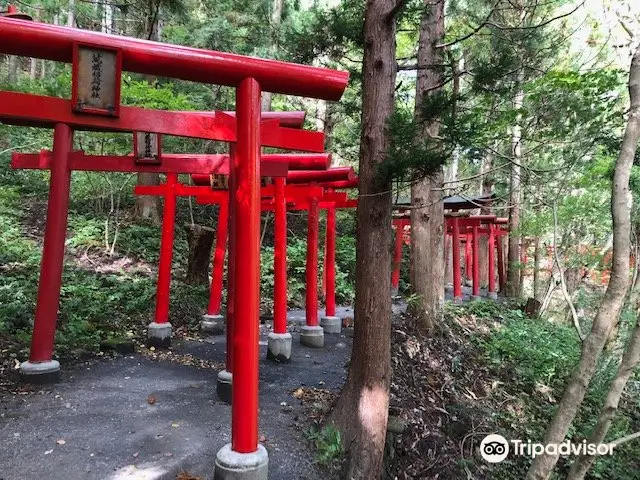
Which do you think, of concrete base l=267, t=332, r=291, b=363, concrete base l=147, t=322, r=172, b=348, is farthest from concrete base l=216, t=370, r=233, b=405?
concrete base l=147, t=322, r=172, b=348

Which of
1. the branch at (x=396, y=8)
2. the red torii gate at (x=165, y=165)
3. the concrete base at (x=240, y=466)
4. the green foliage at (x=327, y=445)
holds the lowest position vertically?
the green foliage at (x=327, y=445)

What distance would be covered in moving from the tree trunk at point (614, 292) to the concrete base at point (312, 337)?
4128mm

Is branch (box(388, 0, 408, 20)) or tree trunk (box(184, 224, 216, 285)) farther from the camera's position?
tree trunk (box(184, 224, 216, 285))

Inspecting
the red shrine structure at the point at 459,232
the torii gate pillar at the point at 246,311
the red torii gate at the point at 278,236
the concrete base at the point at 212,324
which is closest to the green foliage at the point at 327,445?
the torii gate pillar at the point at 246,311

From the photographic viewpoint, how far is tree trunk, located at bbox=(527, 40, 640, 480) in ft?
14.2

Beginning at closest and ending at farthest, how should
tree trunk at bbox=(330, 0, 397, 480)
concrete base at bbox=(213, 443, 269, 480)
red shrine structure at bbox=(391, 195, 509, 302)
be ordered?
concrete base at bbox=(213, 443, 269, 480) → tree trunk at bbox=(330, 0, 397, 480) → red shrine structure at bbox=(391, 195, 509, 302)

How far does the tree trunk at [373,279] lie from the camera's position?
4.30m

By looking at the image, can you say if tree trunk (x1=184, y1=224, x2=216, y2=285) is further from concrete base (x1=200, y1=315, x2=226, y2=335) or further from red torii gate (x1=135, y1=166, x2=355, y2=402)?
concrete base (x1=200, y1=315, x2=226, y2=335)

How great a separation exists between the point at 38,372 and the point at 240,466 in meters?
3.20

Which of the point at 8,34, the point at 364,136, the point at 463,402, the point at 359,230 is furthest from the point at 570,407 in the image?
the point at 8,34

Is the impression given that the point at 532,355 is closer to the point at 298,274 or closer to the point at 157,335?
the point at 157,335

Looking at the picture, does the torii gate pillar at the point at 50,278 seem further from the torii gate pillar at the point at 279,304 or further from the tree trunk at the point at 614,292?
the tree trunk at the point at 614,292

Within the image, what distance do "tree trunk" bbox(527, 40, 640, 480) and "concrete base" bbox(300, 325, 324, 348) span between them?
4.13m

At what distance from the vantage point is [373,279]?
4355 millimetres
